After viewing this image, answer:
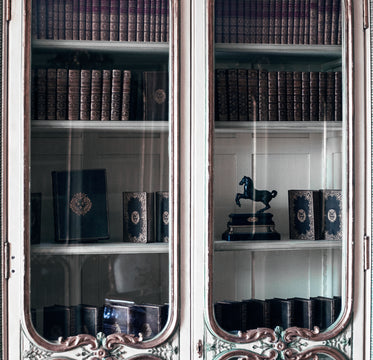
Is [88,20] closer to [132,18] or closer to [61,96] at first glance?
[132,18]

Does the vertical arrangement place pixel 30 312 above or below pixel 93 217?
below

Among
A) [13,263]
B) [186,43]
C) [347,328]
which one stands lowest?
[347,328]

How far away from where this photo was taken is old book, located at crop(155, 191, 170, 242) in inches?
87.4

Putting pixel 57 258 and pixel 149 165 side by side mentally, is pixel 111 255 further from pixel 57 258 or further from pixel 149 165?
pixel 149 165

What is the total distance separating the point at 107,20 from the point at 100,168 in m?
0.50

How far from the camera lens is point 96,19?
2.20 meters

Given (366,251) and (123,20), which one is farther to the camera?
(366,251)

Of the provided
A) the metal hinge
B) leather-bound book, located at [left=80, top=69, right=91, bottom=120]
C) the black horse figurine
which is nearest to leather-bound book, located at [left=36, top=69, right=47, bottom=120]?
leather-bound book, located at [left=80, top=69, right=91, bottom=120]

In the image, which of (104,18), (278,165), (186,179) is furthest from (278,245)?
(104,18)

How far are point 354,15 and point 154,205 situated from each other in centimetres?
Result: 98

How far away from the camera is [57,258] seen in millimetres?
2156

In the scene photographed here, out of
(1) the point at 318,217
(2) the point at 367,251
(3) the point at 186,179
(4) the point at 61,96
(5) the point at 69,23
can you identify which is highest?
(5) the point at 69,23

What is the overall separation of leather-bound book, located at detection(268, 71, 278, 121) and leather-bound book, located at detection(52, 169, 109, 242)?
0.62 metres

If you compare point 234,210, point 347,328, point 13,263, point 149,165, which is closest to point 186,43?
point 149,165
